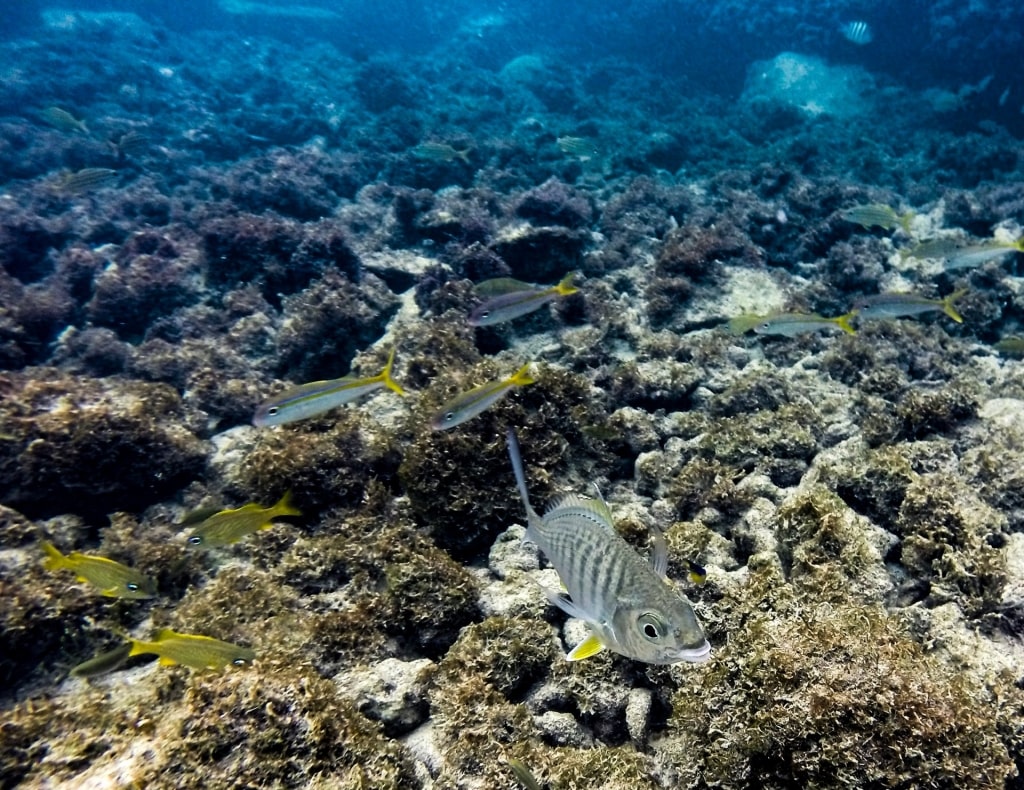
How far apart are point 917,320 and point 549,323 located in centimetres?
548

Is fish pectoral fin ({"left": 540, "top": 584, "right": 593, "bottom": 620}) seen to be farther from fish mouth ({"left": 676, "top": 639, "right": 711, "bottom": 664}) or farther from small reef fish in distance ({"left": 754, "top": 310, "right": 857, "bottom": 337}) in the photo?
small reef fish in distance ({"left": 754, "top": 310, "right": 857, "bottom": 337})

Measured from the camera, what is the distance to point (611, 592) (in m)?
1.96

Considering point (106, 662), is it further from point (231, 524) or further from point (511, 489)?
point (511, 489)

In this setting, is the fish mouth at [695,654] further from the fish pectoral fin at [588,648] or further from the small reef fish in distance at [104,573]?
the small reef fish in distance at [104,573]

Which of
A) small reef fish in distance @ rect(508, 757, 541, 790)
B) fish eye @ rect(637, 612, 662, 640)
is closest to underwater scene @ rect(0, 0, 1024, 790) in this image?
fish eye @ rect(637, 612, 662, 640)

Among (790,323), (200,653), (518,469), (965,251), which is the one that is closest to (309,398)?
(200,653)

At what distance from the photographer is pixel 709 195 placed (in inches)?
578

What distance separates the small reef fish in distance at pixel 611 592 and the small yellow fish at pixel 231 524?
2569 mm

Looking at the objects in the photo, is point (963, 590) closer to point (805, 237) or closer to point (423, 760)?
point (423, 760)

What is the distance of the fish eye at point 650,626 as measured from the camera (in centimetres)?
179

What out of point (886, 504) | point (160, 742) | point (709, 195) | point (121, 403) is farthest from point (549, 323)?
point (709, 195)

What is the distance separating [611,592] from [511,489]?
9.18ft

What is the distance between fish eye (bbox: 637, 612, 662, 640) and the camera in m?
1.79

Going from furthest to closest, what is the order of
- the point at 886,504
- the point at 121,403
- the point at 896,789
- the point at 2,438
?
the point at 121,403 → the point at 2,438 → the point at 886,504 → the point at 896,789
